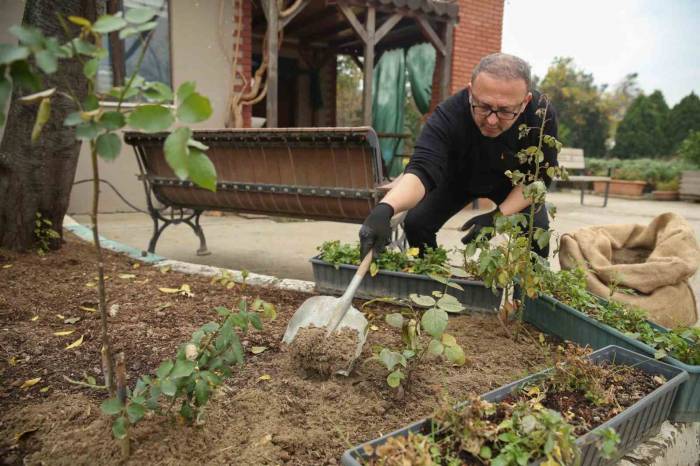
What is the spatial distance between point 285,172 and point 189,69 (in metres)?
4.00

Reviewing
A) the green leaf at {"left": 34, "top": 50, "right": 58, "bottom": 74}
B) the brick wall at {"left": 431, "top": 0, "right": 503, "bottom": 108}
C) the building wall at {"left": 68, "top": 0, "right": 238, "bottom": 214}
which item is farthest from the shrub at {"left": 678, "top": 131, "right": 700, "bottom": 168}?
the green leaf at {"left": 34, "top": 50, "right": 58, "bottom": 74}

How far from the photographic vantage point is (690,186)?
12.2 meters

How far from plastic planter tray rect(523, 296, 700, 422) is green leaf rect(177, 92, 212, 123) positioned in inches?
65.6

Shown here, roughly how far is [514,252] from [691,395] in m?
0.73

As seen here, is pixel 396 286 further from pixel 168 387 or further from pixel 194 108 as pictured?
pixel 194 108

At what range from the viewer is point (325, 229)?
6.44m

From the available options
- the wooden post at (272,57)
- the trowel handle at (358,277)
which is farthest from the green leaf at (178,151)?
the wooden post at (272,57)

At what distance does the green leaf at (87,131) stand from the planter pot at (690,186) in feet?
46.1

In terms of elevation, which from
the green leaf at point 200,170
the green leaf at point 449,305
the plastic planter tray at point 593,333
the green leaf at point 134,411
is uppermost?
the green leaf at point 200,170

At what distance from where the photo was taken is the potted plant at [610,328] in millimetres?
1654

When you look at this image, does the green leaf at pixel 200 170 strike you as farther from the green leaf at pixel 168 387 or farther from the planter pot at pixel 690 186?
the planter pot at pixel 690 186

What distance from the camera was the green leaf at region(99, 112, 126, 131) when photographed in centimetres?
89

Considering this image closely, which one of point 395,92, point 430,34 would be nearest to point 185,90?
point 430,34

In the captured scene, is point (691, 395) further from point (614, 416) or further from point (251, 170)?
point (251, 170)
